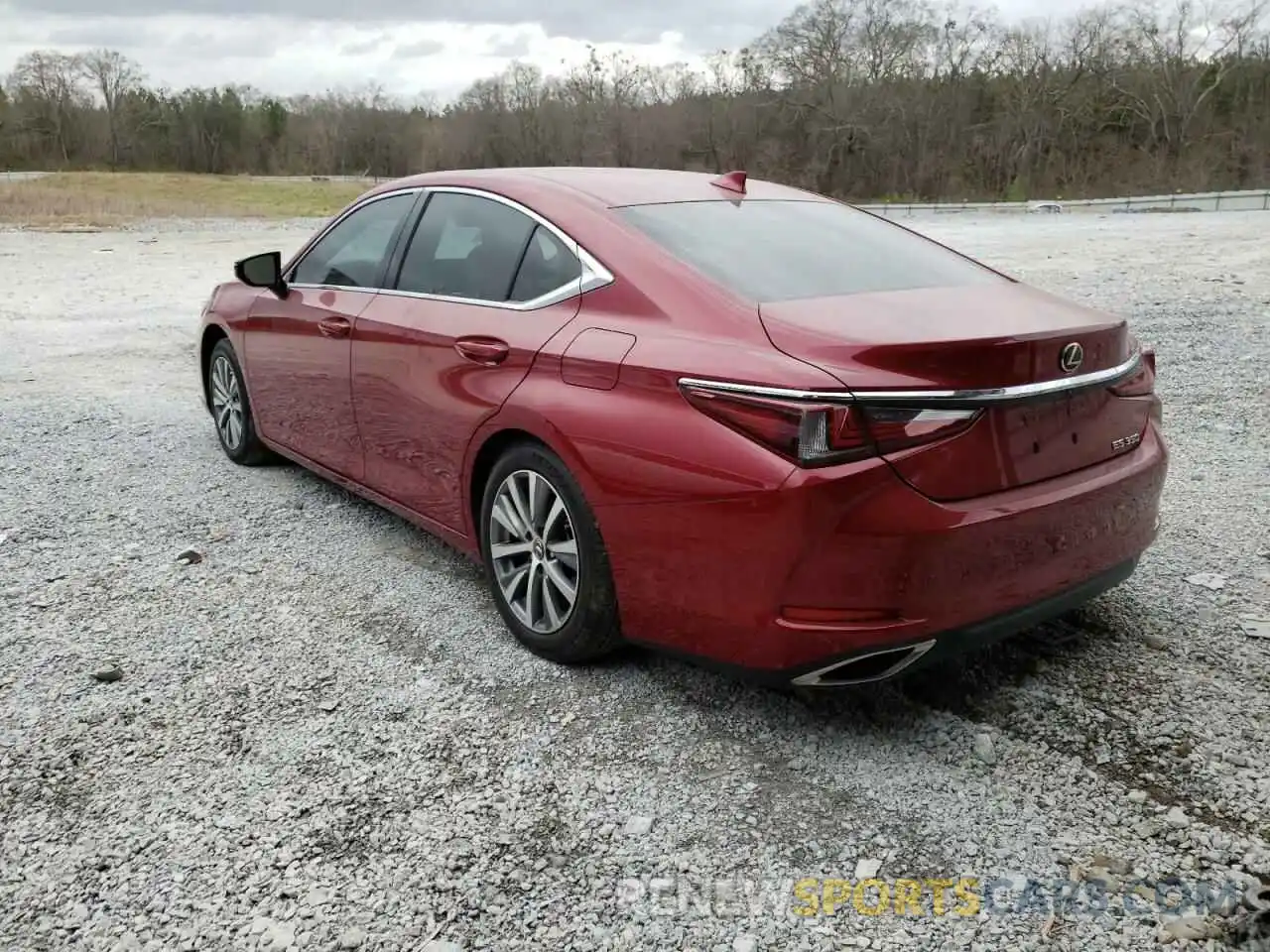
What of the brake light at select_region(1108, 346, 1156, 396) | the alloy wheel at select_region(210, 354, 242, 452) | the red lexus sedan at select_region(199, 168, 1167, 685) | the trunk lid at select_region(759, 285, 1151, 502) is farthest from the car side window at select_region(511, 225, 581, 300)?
the alloy wheel at select_region(210, 354, 242, 452)


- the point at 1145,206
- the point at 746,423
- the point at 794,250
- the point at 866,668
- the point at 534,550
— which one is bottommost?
the point at 866,668

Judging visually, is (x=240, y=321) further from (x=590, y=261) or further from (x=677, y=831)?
(x=677, y=831)

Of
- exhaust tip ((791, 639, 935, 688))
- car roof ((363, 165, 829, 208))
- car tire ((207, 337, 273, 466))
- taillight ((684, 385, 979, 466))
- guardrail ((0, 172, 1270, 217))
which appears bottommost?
exhaust tip ((791, 639, 935, 688))

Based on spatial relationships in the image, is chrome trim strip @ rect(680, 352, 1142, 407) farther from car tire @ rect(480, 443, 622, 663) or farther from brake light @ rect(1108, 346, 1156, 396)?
car tire @ rect(480, 443, 622, 663)

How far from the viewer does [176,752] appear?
9.92ft

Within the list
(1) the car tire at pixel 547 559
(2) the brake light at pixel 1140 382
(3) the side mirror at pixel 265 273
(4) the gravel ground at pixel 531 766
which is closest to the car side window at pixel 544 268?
(1) the car tire at pixel 547 559

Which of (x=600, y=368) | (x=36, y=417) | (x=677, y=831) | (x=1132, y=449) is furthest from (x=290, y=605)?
(x=36, y=417)

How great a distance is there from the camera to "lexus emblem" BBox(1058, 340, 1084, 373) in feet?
9.12

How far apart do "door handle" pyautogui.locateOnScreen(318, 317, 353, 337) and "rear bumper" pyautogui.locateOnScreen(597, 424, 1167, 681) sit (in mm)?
1881

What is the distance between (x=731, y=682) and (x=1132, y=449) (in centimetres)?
140

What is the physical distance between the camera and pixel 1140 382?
317cm

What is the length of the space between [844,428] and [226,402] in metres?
4.28

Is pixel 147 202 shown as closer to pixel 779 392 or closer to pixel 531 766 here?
pixel 531 766

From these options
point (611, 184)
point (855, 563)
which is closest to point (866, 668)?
point (855, 563)
